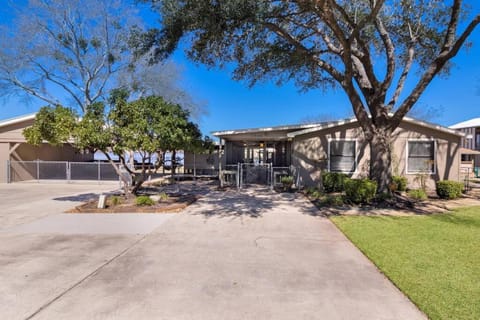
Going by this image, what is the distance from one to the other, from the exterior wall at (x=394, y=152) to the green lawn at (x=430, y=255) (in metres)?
4.71

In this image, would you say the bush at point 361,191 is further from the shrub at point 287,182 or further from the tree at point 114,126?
the tree at point 114,126

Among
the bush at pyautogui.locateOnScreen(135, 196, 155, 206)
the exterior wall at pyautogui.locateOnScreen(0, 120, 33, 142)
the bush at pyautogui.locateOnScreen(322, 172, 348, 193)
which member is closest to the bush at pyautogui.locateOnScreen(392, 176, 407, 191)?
the bush at pyautogui.locateOnScreen(322, 172, 348, 193)

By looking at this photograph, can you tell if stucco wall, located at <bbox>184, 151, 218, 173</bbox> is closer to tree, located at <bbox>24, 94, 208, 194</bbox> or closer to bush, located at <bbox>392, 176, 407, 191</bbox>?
tree, located at <bbox>24, 94, 208, 194</bbox>

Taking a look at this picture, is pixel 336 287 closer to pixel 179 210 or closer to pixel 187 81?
pixel 179 210

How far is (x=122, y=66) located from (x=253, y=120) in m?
22.6

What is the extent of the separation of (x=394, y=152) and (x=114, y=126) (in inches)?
429

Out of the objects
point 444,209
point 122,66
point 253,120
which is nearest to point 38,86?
point 122,66

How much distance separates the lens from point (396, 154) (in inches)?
443

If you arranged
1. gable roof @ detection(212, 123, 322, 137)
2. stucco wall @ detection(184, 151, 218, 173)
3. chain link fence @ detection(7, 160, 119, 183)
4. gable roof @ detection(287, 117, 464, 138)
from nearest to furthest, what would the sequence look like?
gable roof @ detection(287, 117, 464, 138), gable roof @ detection(212, 123, 322, 137), chain link fence @ detection(7, 160, 119, 183), stucco wall @ detection(184, 151, 218, 173)

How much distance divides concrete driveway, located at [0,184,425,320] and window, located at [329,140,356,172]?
21.2 ft

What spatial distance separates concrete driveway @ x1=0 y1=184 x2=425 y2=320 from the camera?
8.69ft

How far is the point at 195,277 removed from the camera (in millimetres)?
3344

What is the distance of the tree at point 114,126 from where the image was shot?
23.0 ft

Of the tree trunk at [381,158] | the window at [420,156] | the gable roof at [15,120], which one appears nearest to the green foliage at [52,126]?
the tree trunk at [381,158]
